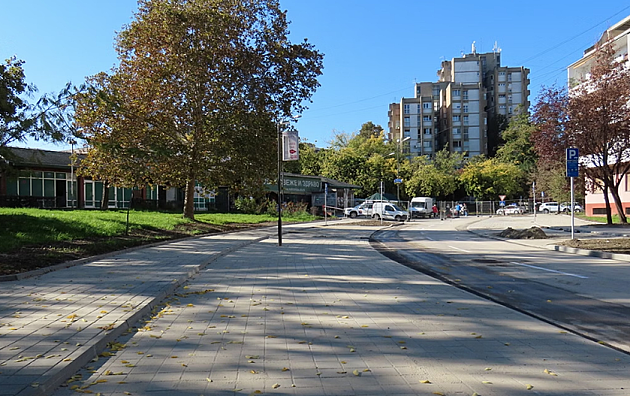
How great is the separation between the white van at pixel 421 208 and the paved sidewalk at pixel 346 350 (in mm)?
47474

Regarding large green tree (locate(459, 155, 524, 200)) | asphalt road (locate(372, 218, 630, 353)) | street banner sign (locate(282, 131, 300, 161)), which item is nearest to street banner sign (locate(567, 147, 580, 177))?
asphalt road (locate(372, 218, 630, 353))

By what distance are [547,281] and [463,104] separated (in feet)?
285

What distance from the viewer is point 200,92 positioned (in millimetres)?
23703

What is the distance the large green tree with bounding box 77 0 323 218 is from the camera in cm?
2314

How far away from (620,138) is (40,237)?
28.2 m

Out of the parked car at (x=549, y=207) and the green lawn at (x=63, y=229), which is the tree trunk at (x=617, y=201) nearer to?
the green lawn at (x=63, y=229)

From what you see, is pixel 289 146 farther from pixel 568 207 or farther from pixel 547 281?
pixel 568 207

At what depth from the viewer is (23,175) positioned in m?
14.9

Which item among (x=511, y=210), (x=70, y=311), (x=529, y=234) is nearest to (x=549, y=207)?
(x=511, y=210)

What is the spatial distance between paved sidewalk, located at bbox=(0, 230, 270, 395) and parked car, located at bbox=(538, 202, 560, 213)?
67772 millimetres

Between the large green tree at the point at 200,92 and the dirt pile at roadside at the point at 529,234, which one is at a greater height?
the large green tree at the point at 200,92

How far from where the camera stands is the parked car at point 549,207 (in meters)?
69.9

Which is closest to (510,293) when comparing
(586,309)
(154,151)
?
(586,309)

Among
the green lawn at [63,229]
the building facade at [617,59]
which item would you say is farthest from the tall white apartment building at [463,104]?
the green lawn at [63,229]
